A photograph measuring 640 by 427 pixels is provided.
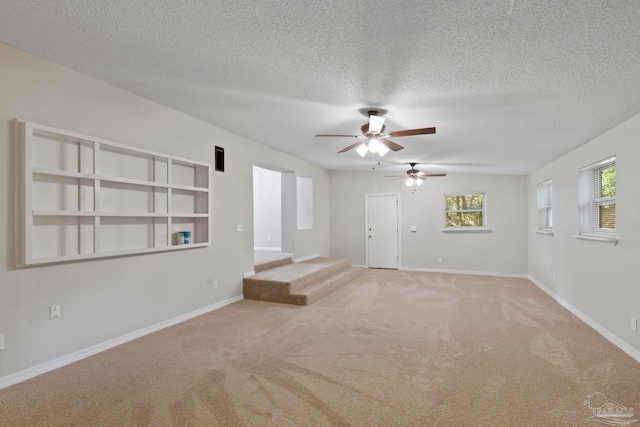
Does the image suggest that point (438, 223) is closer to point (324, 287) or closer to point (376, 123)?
point (324, 287)

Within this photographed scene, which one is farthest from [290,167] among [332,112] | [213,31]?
[213,31]

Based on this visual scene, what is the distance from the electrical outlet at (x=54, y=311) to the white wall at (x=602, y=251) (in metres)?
5.24

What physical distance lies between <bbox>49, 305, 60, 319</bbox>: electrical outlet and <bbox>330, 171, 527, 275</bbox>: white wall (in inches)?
251

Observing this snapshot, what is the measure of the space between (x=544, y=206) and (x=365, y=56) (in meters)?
5.68

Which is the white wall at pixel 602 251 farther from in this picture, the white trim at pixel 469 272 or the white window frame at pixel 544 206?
the white trim at pixel 469 272

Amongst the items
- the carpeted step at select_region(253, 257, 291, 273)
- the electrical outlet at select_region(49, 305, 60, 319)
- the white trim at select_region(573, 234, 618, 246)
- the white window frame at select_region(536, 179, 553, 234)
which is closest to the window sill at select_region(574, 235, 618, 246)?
the white trim at select_region(573, 234, 618, 246)

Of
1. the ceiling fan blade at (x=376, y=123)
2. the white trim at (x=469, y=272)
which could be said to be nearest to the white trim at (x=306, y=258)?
the white trim at (x=469, y=272)

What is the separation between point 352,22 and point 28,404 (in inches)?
133

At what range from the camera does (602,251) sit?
144 inches

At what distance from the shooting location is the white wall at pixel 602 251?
10.1 feet

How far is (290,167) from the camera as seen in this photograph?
646 cm

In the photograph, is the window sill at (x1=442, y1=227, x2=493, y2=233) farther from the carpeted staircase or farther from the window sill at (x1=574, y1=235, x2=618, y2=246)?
the window sill at (x1=574, y1=235, x2=618, y2=246)

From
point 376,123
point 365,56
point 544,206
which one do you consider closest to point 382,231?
point 544,206

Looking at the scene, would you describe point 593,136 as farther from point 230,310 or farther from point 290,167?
point 230,310
